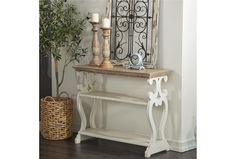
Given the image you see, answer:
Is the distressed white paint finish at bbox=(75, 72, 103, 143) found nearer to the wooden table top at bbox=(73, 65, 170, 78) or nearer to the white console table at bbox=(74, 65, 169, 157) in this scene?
the white console table at bbox=(74, 65, 169, 157)

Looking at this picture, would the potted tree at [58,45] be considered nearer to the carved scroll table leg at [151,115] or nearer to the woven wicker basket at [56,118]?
the woven wicker basket at [56,118]

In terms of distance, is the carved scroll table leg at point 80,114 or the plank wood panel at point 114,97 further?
the carved scroll table leg at point 80,114

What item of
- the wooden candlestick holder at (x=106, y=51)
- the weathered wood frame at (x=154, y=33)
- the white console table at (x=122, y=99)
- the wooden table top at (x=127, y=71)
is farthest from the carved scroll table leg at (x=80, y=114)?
the weathered wood frame at (x=154, y=33)

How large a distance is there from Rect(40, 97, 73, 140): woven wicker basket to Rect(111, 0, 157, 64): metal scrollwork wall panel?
697 millimetres

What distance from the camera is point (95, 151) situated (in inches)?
178

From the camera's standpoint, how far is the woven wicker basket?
4.88m

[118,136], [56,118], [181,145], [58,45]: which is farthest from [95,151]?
[58,45]

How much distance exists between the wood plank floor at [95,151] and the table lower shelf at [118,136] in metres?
0.10

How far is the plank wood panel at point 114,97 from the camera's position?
441 cm

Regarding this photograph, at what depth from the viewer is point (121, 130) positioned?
493cm

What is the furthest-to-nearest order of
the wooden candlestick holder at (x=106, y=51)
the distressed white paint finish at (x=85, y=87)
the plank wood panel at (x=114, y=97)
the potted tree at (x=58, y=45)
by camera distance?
the distressed white paint finish at (x=85, y=87) → the potted tree at (x=58, y=45) → the wooden candlestick holder at (x=106, y=51) → the plank wood panel at (x=114, y=97)
